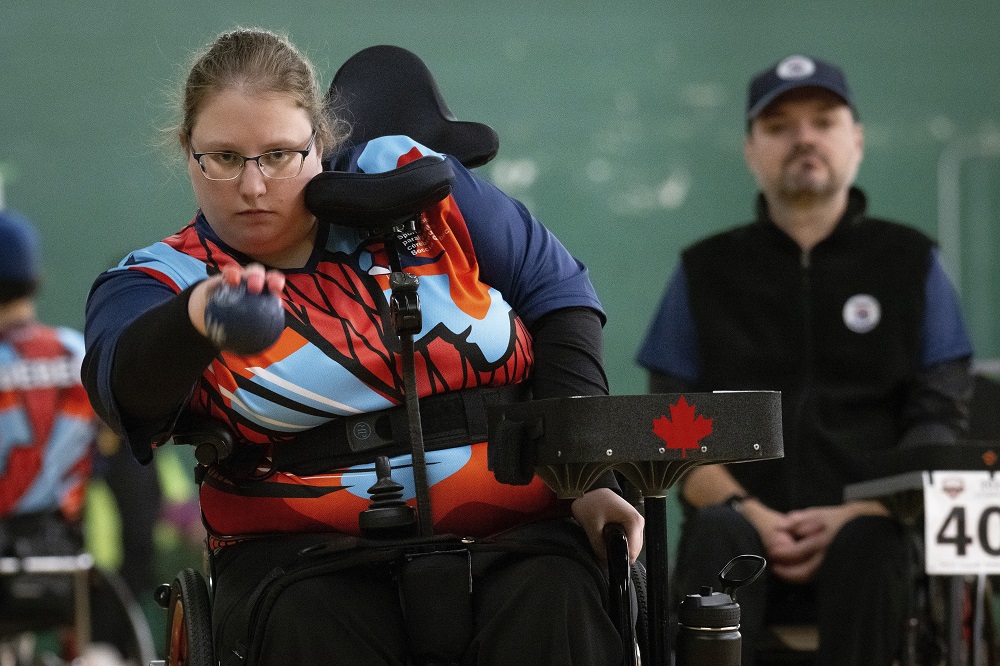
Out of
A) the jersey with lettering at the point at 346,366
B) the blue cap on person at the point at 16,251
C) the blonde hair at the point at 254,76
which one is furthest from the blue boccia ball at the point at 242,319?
the blue cap on person at the point at 16,251

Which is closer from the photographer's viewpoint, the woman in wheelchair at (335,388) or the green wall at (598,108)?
the woman in wheelchair at (335,388)

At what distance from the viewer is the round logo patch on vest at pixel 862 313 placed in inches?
111

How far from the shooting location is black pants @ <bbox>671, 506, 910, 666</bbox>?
246 centimetres

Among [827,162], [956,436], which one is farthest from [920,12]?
[956,436]

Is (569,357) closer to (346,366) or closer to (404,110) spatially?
(346,366)

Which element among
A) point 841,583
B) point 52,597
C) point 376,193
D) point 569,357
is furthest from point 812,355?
→ point 52,597

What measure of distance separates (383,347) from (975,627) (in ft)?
4.31

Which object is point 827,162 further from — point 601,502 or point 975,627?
point 601,502

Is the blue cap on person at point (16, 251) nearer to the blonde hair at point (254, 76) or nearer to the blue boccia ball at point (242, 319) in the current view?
the blonde hair at point (254, 76)

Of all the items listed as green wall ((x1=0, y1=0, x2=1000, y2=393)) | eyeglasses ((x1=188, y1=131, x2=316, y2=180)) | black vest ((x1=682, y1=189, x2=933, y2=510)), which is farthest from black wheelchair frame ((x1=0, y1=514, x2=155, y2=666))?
eyeglasses ((x1=188, y1=131, x2=316, y2=180))

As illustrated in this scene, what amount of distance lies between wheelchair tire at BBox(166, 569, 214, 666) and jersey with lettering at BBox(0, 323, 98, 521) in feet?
6.90

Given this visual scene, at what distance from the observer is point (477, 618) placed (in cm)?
158

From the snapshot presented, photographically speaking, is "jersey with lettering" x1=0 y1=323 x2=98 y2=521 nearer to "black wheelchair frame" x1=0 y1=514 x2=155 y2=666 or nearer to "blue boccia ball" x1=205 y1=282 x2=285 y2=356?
"black wheelchair frame" x1=0 y1=514 x2=155 y2=666

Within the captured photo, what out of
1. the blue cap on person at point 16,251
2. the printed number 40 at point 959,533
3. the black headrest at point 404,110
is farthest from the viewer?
the blue cap on person at point 16,251
